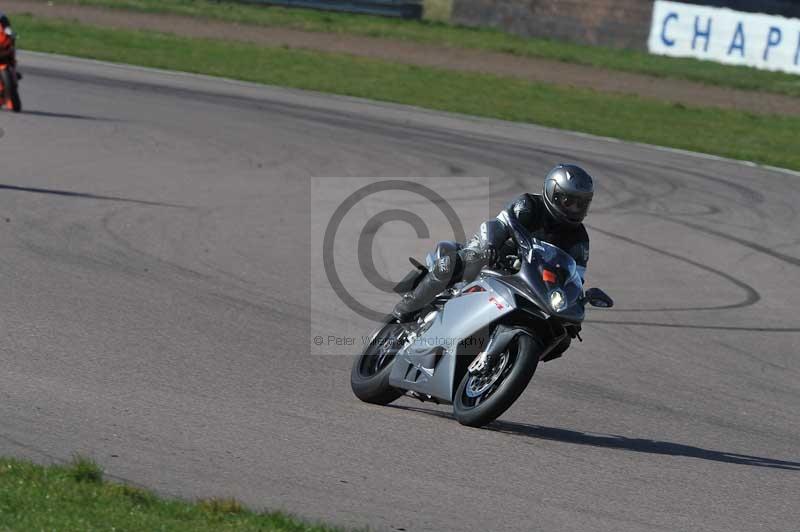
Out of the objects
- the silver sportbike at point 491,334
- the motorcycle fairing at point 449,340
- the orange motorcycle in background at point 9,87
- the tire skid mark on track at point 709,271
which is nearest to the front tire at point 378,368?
the silver sportbike at point 491,334

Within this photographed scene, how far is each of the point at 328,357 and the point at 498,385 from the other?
80.0 inches

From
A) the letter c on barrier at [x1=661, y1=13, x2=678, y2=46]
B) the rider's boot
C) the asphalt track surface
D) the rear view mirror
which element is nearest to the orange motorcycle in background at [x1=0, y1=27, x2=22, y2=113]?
the asphalt track surface

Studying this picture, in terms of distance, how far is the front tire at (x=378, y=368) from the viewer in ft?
24.2

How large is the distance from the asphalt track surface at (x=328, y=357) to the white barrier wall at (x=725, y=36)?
1281 cm

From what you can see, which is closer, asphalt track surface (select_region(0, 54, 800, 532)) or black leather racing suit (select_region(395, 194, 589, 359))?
asphalt track surface (select_region(0, 54, 800, 532))

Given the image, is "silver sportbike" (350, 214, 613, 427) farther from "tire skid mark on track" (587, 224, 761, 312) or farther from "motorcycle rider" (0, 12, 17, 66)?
"motorcycle rider" (0, 12, 17, 66)

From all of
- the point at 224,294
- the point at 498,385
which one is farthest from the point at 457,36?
the point at 498,385

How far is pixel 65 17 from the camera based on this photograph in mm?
32156

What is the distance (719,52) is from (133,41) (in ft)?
47.3

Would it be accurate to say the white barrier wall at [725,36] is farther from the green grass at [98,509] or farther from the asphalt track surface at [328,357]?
the green grass at [98,509]

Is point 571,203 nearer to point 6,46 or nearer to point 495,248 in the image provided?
point 495,248

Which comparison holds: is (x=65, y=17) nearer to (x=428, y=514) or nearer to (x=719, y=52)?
(x=719, y=52)

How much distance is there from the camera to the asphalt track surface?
575 cm

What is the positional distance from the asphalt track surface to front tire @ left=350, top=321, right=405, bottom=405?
133 millimetres
